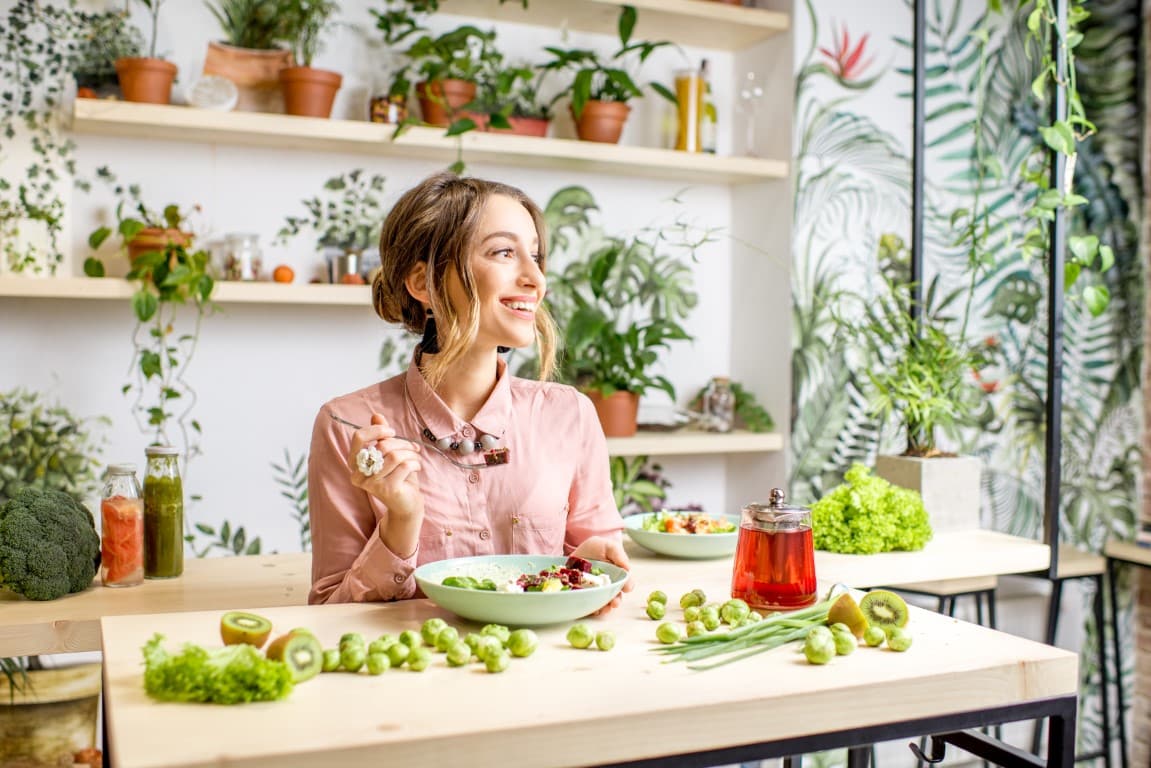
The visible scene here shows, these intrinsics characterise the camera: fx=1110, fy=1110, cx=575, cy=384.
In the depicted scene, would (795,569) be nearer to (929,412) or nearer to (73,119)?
(929,412)

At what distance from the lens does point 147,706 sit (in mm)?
1076

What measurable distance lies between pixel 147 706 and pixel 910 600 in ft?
10.3

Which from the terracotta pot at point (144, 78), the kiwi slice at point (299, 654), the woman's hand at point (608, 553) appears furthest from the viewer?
the terracotta pot at point (144, 78)

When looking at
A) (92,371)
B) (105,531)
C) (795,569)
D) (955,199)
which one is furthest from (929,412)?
(92,371)

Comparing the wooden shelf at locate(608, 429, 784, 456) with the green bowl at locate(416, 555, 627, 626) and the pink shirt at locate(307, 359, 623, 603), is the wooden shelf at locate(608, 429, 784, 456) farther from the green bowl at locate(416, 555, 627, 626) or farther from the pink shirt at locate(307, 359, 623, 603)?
the green bowl at locate(416, 555, 627, 626)

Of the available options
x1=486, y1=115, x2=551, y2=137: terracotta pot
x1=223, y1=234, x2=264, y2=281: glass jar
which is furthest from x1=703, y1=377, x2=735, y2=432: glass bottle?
x1=223, y1=234, x2=264, y2=281: glass jar

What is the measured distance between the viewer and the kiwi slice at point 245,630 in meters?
1.22

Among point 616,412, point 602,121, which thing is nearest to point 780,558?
point 616,412

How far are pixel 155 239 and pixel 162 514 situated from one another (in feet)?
3.46

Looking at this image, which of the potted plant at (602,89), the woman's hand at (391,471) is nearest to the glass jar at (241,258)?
the potted plant at (602,89)

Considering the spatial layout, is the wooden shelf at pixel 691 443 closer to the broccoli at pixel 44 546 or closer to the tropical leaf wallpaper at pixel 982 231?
the tropical leaf wallpaper at pixel 982 231

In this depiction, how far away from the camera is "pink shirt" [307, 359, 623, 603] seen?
5.61ft

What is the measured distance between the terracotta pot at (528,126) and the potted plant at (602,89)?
0.35ft

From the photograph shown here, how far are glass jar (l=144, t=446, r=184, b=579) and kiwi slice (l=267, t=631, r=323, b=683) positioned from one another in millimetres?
1102
